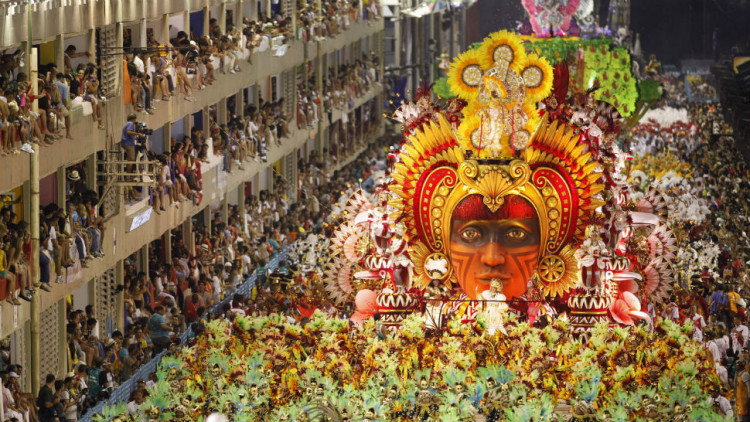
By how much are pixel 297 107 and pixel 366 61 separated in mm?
14462

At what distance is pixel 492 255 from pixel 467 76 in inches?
128

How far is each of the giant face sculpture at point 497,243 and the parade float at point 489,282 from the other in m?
0.02

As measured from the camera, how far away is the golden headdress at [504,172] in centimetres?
2748

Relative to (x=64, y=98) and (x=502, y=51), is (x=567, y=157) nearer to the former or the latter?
(x=502, y=51)

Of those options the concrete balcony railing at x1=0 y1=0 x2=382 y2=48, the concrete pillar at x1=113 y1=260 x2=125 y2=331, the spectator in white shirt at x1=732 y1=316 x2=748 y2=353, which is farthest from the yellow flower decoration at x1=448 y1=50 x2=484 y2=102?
the concrete pillar at x1=113 y1=260 x2=125 y2=331

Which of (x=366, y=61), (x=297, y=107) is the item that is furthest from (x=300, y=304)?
(x=366, y=61)

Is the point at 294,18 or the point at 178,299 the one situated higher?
the point at 294,18

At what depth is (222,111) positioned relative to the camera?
147 ft

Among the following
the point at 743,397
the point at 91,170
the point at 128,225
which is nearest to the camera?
the point at 743,397

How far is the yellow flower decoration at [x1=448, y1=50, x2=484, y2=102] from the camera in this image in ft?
94.4

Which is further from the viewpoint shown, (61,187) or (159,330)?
(159,330)

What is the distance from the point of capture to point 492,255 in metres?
27.1

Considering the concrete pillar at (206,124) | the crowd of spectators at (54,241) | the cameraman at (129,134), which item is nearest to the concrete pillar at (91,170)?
the crowd of spectators at (54,241)

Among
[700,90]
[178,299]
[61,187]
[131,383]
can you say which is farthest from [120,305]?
[700,90]
